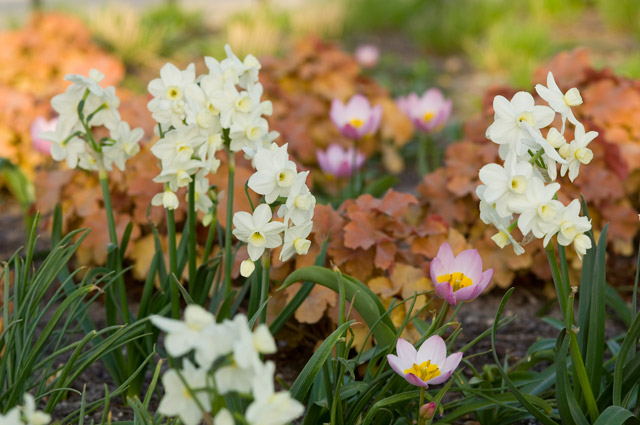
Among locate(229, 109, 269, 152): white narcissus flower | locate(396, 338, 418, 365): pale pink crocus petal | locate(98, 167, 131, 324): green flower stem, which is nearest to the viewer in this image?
locate(396, 338, 418, 365): pale pink crocus petal

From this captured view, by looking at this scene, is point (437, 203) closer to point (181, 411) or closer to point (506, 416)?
point (506, 416)

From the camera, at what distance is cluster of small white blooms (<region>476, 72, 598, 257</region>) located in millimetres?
1229

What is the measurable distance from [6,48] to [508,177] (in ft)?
13.7

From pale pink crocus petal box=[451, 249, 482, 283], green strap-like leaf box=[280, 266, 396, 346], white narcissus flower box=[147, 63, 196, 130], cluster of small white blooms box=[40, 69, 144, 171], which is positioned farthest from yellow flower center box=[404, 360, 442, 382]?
cluster of small white blooms box=[40, 69, 144, 171]

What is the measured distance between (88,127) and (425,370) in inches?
34.9

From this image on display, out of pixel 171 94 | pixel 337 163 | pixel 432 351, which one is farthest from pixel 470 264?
pixel 337 163

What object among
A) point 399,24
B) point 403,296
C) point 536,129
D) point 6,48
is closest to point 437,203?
point 403,296

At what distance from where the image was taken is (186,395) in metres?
1.00

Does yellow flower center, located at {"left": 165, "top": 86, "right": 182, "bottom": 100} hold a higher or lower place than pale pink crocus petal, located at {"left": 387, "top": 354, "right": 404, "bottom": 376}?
higher

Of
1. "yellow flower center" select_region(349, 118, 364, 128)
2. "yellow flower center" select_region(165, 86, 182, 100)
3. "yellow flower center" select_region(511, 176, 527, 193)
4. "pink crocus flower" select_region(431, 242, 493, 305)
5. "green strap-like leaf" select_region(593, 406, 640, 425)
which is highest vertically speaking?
"yellow flower center" select_region(165, 86, 182, 100)

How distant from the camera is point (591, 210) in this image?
8.33 ft

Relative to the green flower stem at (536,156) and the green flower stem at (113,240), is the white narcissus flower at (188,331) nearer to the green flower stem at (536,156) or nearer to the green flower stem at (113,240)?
the green flower stem at (536,156)

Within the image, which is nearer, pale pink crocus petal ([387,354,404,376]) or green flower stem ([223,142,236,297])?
pale pink crocus petal ([387,354,404,376])

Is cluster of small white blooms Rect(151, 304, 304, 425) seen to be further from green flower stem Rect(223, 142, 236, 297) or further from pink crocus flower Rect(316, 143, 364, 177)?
pink crocus flower Rect(316, 143, 364, 177)
